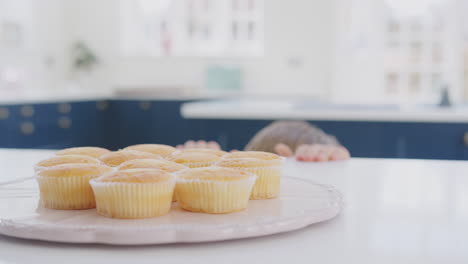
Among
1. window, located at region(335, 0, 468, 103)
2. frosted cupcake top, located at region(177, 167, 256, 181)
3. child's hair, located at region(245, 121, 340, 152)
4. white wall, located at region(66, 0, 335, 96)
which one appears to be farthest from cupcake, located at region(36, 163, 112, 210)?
window, located at region(335, 0, 468, 103)

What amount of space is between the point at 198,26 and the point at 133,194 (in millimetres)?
6128

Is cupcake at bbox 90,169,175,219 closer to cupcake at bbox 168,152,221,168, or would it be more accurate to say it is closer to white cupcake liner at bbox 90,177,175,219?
white cupcake liner at bbox 90,177,175,219

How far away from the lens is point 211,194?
672 millimetres

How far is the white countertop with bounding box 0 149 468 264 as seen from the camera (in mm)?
571

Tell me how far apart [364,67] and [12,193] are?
5667 mm

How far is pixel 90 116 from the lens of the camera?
17.2 ft

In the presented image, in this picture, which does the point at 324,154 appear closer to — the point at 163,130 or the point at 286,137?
the point at 286,137

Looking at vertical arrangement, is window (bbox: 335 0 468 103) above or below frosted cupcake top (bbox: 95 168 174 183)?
above

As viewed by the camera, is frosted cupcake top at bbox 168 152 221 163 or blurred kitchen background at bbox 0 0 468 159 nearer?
frosted cupcake top at bbox 168 152 221 163

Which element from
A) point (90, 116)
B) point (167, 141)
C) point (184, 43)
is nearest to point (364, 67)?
point (184, 43)

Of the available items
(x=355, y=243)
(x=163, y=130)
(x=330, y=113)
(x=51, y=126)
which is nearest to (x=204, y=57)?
(x=163, y=130)

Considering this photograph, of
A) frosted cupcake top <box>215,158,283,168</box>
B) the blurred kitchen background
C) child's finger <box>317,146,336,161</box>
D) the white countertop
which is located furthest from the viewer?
the blurred kitchen background

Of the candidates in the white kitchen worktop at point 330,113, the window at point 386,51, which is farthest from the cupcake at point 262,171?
the window at point 386,51

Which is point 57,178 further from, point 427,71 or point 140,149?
point 427,71
